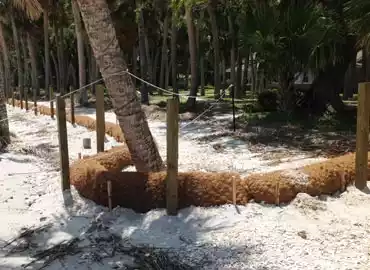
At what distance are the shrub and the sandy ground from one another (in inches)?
401

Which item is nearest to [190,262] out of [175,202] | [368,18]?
[175,202]

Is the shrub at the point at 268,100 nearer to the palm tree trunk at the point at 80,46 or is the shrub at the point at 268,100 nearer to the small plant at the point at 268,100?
the small plant at the point at 268,100

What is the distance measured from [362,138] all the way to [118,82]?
139 inches

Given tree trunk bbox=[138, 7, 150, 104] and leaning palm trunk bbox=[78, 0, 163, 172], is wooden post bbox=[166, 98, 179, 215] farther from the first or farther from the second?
tree trunk bbox=[138, 7, 150, 104]

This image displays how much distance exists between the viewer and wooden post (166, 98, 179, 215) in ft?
20.3

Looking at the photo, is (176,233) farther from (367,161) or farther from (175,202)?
(367,161)

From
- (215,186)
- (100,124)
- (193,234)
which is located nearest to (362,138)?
(215,186)

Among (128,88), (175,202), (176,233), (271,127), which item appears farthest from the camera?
(271,127)

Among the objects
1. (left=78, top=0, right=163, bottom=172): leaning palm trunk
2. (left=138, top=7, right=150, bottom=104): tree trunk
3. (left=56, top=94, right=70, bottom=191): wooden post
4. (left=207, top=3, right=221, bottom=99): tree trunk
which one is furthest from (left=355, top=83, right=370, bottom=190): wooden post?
(left=138, top=7, right=150, bottom=104): tree trunk

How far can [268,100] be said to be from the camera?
17062mm

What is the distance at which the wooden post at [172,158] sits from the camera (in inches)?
244

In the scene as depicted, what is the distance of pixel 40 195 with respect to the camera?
7.88 m

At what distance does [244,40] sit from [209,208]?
8222mm

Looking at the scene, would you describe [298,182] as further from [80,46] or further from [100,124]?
[80,46]
